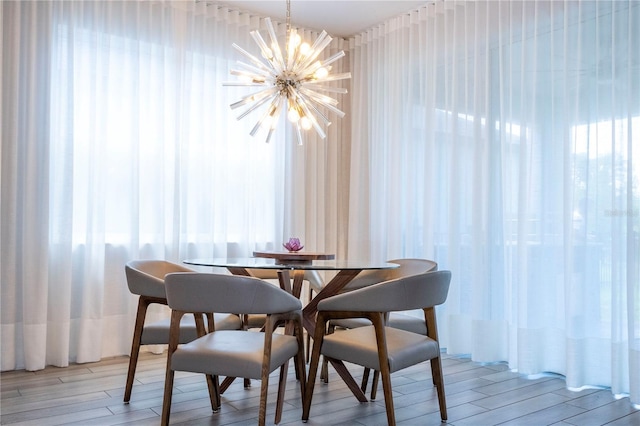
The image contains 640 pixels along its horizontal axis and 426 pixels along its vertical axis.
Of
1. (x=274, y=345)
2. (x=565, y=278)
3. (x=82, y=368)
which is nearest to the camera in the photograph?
(x=274, y=345)

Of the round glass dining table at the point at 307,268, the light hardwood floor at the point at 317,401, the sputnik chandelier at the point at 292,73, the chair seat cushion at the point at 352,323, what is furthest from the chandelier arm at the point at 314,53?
the light hardwood floor at the point at 317,401

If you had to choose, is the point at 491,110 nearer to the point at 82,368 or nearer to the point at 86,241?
the point at 86,241

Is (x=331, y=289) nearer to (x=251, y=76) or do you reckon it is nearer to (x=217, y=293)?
(x=217, y=293)

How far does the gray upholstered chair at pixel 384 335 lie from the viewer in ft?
7.84

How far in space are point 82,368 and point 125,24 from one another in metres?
2.58

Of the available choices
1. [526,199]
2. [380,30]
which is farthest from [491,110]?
[380,30]

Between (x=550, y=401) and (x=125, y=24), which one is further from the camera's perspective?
(x=125, y=24)

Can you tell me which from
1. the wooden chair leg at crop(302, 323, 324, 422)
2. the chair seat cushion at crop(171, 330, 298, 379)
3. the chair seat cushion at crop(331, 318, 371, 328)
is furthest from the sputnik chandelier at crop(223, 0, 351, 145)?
the chair seat cushion at crop(171, 330, 298, 379)

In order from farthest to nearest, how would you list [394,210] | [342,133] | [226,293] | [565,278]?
[342,133], [394,210], [565,278], [226,293]

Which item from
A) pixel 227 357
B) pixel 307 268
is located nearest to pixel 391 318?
pixel 307 268

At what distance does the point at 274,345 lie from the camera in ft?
7.75

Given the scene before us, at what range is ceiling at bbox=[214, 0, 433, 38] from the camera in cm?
448

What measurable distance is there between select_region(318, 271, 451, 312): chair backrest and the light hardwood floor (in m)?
0.63

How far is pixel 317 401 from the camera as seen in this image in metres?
2.94
